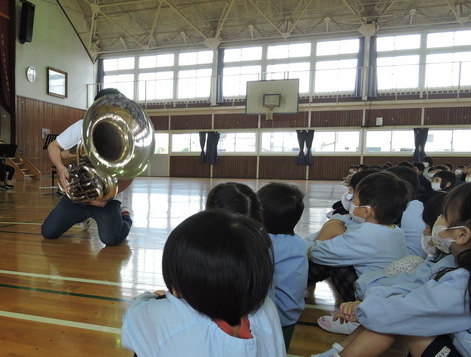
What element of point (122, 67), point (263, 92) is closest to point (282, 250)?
point (263, 92)

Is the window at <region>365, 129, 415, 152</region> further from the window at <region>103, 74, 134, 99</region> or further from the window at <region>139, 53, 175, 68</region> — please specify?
the window at <region>103, 74, 134, 99</region>

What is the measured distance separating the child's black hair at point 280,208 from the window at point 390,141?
550 inches

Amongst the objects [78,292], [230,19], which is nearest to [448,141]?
[230,19]

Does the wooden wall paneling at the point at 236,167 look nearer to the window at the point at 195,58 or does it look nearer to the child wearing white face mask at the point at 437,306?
the window at the point at 195,58

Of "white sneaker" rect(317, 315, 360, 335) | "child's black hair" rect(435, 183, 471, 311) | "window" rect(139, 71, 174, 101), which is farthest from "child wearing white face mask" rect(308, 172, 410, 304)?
"window" rect(139, 71, 174, 101)

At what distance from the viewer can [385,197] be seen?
166 centimetres

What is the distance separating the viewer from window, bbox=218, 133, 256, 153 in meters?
15.8

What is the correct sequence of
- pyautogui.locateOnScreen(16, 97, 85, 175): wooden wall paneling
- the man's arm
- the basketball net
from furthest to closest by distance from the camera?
the basketball net, pyautogui.locateOnScreen(16, 97, 85, 175): wooden wall paneling, the man's arm

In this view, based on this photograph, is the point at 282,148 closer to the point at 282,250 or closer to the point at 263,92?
the point at 263,92

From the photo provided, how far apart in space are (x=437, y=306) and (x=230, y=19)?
50.9 feet

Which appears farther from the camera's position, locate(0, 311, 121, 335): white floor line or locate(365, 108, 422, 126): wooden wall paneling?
locate(365, 108, 422, 126): wooden wall paneling

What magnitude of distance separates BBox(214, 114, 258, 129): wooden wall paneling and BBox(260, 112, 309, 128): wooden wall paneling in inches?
16.3

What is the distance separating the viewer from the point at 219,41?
15.3 m

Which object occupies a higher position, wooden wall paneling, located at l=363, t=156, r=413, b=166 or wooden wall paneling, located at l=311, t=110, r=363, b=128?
wooden wall paneling, located at l=311, t=110, r=363, b=128
